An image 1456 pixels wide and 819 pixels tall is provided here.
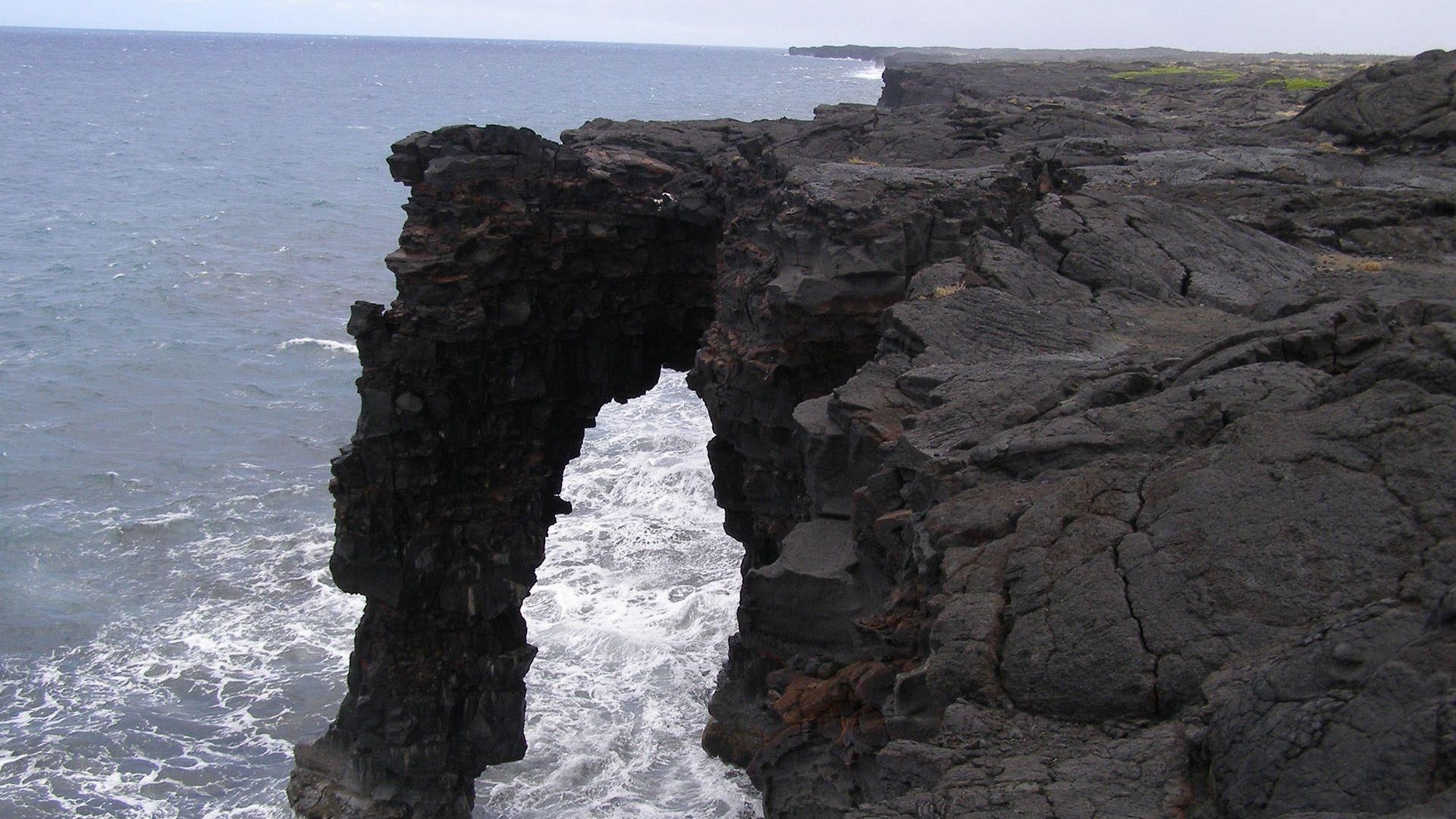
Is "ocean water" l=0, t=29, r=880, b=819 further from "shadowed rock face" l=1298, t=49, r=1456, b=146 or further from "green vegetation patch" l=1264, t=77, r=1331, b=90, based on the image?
"green vegetation patch" l=1264, t=77, r=1331, b=90

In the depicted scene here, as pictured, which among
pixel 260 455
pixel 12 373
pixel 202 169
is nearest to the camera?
pixel 260 455

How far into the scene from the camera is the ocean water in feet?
84.6

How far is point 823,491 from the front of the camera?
14.6 meters

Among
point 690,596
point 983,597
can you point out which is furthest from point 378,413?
point 983,597

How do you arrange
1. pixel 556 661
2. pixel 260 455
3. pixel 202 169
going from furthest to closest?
pixel 202 169
pixel 260 455
pixel 556 661

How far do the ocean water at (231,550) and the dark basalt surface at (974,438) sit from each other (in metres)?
3.32

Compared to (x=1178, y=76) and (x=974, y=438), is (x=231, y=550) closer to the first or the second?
(x=974, y=438)

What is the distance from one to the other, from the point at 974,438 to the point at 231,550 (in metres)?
29.6

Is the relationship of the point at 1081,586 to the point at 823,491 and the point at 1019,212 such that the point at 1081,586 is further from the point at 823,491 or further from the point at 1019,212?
the point at 1019,212

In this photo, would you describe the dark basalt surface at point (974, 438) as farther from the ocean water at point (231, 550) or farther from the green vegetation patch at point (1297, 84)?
the green vegetation patch at point (1297, 84)

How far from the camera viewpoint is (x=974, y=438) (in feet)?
36.2

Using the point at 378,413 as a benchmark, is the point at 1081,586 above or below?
above

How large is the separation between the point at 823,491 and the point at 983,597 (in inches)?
242

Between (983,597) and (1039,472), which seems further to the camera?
(1039,472)
